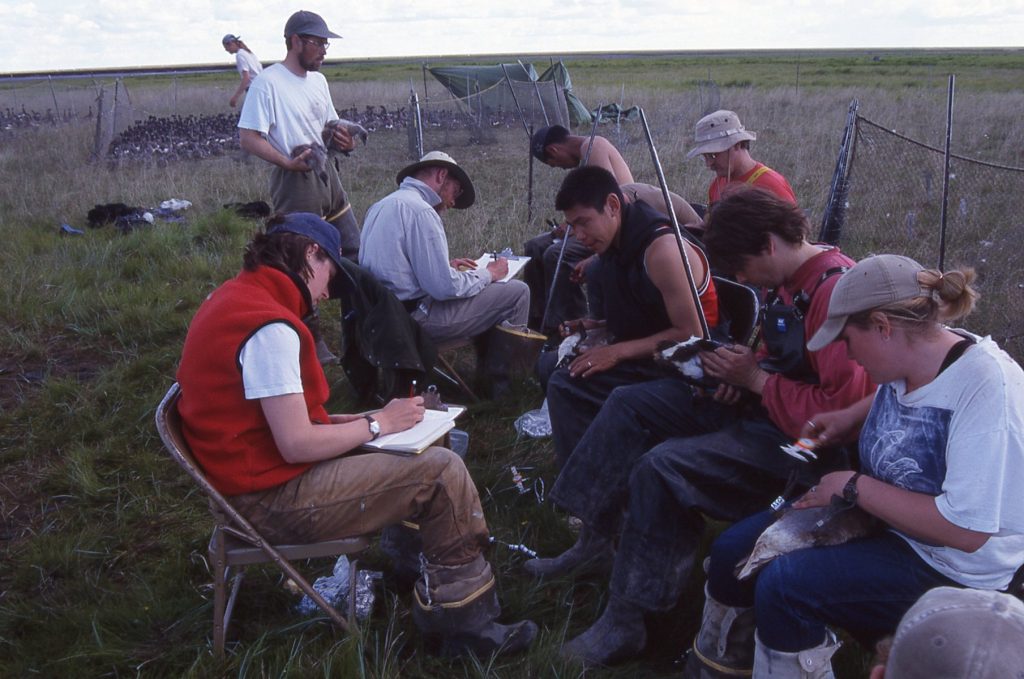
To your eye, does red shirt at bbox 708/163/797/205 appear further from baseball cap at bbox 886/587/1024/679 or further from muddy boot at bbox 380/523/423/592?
baseball cap at bbox 886/587/1024/679

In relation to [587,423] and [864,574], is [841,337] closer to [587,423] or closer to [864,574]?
[864,574]

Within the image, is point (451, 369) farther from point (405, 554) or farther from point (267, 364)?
point (267, 364)

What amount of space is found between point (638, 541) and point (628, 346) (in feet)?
3.38

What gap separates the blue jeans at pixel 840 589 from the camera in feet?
6.35

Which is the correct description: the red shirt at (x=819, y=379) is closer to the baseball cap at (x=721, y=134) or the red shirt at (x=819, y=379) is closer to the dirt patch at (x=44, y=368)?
the baseball cap at (x=721, y=134)

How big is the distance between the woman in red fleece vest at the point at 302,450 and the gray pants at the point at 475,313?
1893mm

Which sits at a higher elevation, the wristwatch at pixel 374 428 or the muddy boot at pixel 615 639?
the wristwatch at pixel 374 428

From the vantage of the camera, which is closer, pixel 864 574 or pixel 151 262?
pixel 864 574

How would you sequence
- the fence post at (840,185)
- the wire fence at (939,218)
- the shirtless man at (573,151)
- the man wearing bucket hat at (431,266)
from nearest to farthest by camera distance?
the man wearing bucket hat at (431,266)
the shirtless man at (573,151)
the wire fence at (939,218)
the fence post at (840,185)

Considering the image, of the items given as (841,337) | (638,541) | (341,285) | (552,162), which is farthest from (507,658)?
(552,162)

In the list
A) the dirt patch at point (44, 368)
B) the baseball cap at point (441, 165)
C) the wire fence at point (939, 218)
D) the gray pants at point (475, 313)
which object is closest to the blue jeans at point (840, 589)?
the gray pants at point (475, 313)

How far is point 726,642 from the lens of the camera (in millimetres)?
2268

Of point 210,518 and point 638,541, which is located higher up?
point 638,541

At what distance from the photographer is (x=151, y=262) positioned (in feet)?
23.3
